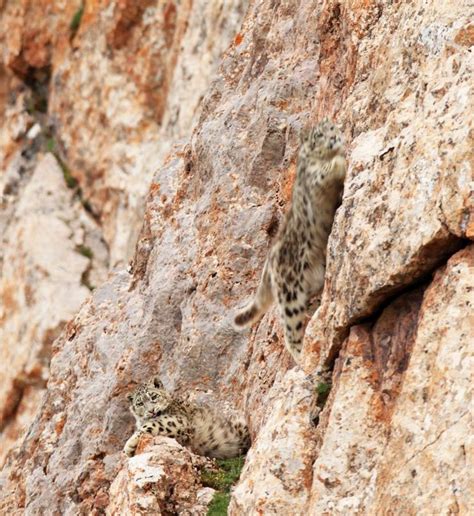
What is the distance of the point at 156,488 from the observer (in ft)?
39.0

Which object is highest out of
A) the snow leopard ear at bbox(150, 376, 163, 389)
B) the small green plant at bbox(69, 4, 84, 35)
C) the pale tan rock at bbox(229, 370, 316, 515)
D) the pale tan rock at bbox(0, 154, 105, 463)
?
the small green plant at bbox(69, 4, 84, 35)

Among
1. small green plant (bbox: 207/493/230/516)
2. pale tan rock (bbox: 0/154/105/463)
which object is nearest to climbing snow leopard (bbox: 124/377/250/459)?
small green plant (bbox: 207/493/230/516)

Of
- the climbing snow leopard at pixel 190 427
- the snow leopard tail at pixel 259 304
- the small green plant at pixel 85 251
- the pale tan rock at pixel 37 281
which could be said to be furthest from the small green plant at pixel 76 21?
the snow leopard tail at pixel 259 304

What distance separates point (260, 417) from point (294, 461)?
10.8 ft

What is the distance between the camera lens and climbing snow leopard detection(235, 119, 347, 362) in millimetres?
10969

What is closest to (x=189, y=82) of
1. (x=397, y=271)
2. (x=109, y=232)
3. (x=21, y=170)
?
(x=109, y=232)

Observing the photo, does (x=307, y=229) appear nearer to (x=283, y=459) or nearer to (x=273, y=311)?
(x=273, y=311)

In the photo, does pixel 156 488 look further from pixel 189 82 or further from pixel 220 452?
pixel 189 82

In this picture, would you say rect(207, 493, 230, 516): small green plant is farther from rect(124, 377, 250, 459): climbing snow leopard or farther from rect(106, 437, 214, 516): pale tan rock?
rect(124, 377, 250, 459): climbing snow leopard

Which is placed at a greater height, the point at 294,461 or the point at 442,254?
the point at 442,254

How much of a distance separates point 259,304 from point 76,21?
2575 centimetres

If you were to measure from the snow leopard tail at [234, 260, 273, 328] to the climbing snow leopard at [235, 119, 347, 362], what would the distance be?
44 cm

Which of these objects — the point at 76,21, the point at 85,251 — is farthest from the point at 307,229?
the point at 76,21

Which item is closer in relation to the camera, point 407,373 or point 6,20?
point 407,373
